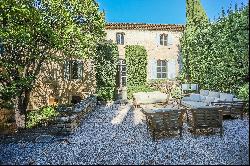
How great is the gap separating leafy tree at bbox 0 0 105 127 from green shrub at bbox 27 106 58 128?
6.71 feet

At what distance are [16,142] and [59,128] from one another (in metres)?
1.67

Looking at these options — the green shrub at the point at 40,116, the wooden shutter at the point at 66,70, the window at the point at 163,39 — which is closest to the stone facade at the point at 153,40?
the window at the point at 163,39

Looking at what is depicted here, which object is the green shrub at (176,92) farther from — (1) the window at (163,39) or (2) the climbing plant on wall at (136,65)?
(1) the window at (163,39)

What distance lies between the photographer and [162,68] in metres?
25.2

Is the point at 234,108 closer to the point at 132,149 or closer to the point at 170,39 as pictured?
the point at 132,149

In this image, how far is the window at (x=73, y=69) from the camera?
2213cm

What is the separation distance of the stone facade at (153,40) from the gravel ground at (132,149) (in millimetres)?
14961

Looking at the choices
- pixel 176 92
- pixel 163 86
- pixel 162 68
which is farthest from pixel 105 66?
pixel 162 68

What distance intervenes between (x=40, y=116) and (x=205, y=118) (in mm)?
12573

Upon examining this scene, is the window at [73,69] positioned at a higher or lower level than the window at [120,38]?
lower

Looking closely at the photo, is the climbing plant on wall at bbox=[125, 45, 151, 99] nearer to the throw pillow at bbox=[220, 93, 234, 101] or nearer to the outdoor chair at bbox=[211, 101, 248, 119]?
the throw pillow at bbox=[220, 93, 234, 101]

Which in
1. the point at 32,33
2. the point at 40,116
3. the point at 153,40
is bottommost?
the point at 40,116

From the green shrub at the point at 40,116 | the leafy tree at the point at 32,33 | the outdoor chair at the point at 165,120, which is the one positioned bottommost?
the green shrub at the point at 40,116

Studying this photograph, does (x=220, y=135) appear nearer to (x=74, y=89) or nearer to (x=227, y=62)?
(x=227, y=62)
